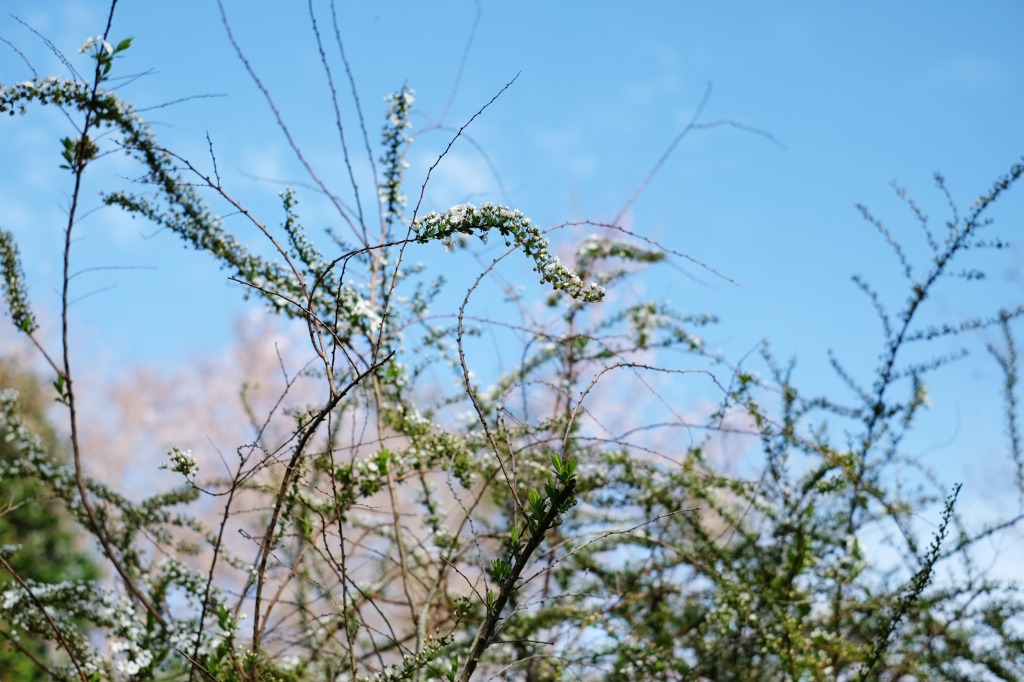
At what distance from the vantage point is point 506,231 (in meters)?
1.87

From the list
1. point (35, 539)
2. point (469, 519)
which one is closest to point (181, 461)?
point (469, 519)

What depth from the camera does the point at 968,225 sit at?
10.9ft

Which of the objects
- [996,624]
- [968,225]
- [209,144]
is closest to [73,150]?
[209,144]

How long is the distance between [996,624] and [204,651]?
335 cm

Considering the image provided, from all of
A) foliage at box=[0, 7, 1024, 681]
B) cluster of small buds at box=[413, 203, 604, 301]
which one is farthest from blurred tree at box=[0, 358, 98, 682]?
cluster of small buds at box=[413, 203, 604, 301]

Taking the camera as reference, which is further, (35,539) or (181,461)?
(35,539)

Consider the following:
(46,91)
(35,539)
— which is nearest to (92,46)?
(46,91)

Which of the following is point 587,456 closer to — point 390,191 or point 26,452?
point 390,191

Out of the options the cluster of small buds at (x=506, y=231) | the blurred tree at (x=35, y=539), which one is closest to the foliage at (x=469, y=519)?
the cluster of small buds at (x=506, y=231)

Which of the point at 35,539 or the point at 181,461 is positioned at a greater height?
the point at 35,539

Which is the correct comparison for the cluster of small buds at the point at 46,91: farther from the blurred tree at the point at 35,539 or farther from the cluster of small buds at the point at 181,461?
the blurred tree at the point at 35,539

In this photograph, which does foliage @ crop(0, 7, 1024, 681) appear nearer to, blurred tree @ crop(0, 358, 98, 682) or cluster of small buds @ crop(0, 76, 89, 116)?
cluster of small buds @ crop(0, 76, 89, 116)

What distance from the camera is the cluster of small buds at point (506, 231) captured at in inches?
70.5

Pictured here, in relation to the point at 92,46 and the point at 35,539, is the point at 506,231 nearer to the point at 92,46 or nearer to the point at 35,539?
the point at 92,46
